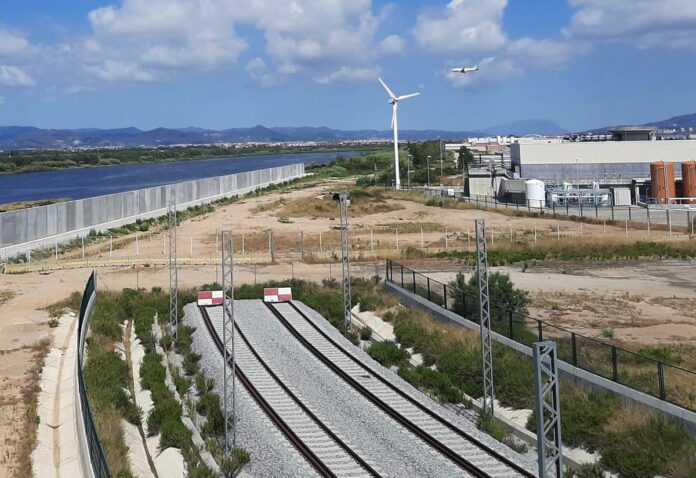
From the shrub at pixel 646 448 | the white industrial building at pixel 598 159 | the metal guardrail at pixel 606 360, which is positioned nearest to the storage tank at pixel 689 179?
the white industrial building at pixel 598 159

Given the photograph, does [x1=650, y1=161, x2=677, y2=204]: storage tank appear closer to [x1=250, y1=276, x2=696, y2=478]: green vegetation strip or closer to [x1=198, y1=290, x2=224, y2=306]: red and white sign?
[x1=250, y1=276, x2=696, y2=478]: green vegetation strip

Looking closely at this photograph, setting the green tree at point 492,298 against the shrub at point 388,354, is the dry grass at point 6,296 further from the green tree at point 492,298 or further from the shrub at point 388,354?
the green tree at point 492,298

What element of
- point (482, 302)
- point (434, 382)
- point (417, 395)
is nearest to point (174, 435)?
point (417, 395)

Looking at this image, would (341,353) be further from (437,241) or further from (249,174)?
(249,174)

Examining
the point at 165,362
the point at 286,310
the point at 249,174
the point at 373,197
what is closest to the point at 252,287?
the point at 286,310

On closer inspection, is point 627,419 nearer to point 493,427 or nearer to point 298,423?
point 493,427

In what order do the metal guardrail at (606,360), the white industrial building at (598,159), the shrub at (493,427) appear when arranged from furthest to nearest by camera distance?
the white industrial building at (598,159)
the shrub at (493,427)
the metal guardrail at (606,360)

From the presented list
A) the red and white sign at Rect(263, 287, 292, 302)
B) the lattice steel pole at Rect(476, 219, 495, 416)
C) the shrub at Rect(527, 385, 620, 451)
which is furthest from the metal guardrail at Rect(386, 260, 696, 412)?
the red and white sign at Rect(263, 287, 292, 302)
